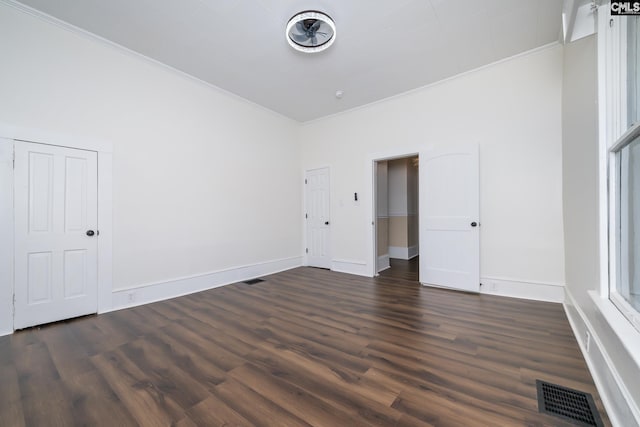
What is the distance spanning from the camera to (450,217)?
3.80 m

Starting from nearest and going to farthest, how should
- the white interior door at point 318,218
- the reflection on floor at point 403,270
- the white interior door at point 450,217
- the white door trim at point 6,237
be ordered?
1. the white door trim at point 6,237
2. the white interior door at point 450,217
3. the reflection on floor at point 403,270
4. the white interior door at point 318,218

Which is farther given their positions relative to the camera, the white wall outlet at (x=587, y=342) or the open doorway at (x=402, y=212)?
the open doorway at (x=402, y=212)

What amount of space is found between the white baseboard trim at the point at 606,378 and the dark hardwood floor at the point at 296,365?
2.5 inches

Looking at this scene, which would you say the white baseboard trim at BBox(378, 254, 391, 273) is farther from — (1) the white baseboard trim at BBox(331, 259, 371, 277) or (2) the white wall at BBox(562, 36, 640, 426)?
(2) the white wall at BBox(562, 36, 640, 426)

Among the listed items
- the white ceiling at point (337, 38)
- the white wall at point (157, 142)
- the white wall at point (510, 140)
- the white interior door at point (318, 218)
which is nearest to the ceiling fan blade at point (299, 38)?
the white ceiling at point (337, 38)

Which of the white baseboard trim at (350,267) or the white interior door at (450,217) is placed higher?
the white interior door at (450,217)

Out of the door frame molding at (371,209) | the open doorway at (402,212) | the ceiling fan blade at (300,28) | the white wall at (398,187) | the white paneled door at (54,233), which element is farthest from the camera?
the white wall at (398,187)

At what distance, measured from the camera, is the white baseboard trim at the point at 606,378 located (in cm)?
A: 120

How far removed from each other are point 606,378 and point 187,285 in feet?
14.2

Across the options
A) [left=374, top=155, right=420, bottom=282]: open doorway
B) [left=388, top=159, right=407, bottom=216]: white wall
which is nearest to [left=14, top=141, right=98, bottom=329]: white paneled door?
[left=374, top=155, right=420, bottom=282]: open doorway

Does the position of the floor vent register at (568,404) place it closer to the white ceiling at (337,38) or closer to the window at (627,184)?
the window at (627,184)

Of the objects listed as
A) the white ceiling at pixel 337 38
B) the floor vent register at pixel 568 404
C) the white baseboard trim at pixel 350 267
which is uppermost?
the white ceiling at pixel 337 38

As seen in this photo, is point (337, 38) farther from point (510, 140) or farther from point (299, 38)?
point (510, 140)

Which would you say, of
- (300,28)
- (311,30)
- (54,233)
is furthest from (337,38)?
(54,233)
